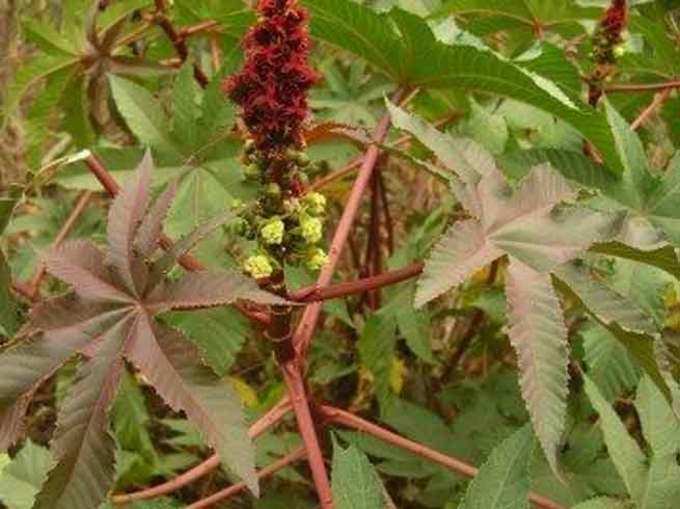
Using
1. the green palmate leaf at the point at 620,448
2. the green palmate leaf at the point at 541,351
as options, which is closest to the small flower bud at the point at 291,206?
the green palmate leaf at the point at 541,351

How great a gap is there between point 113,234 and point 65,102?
0.92 meters

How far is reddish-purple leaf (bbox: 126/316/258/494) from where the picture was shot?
33.4 inches

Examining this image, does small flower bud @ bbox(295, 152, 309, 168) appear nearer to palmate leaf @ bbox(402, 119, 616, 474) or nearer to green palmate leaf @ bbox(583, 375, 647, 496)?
palmate leaf @ bbox(402, 119, 616, 474)

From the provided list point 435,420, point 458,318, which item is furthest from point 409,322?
point 458,318

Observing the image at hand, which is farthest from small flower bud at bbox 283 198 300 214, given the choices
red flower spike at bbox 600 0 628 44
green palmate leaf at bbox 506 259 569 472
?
red flower spike at bbox 600 0 628 44

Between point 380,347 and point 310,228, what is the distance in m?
0.72

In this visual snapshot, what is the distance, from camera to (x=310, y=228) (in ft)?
3.33

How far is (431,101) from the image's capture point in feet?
6.03

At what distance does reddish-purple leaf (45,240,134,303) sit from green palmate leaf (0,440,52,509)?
14.7 inches

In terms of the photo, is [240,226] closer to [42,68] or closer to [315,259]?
[315,259]

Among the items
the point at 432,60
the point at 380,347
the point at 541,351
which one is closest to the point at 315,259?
the point at 541,351

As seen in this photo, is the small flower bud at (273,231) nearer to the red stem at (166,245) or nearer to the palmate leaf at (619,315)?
the red stem at (166,245)

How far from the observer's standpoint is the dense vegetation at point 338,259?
2.98 feet

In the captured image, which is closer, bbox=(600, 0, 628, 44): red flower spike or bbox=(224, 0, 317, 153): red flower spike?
bbox=(224, 0, 317, 153): red flower spike
